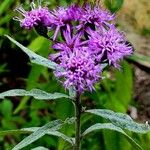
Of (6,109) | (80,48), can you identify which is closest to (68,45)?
(80,48)

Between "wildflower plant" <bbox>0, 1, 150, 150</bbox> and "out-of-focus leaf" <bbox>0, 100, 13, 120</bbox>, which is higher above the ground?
"wildflower plant" <bbox>0, 1, 150, 150</bbox>

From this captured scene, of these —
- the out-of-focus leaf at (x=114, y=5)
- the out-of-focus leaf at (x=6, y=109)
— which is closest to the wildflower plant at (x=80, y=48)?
the out-of-focus leaf at (x=114, y=5)

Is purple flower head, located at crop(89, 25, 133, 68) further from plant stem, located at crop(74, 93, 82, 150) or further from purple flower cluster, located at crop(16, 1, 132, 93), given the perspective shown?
plant stem, located at crop(74, 93, 82, 150)

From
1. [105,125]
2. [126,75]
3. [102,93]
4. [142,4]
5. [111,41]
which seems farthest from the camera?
[142,4]

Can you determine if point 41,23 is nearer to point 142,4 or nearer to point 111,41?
point 111,41

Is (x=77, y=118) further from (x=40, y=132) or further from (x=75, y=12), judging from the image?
(x=75, y=12)

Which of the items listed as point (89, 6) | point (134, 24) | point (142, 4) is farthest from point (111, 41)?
point (134, 24)

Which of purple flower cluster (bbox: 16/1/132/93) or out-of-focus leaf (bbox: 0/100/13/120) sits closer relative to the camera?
purple flower cluster (bbox: 16/1/132/93)

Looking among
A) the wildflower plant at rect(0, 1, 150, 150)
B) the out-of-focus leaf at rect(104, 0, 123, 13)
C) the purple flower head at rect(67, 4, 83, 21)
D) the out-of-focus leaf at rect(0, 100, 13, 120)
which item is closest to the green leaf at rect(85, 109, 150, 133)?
the wildflower plant at rect(0, 1, 150, 150)
